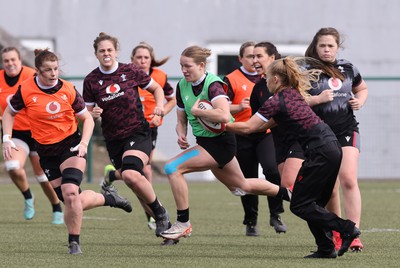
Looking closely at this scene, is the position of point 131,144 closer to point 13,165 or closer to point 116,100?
point 116,100

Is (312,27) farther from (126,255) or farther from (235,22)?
(126,255)

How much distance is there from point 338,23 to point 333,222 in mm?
14843

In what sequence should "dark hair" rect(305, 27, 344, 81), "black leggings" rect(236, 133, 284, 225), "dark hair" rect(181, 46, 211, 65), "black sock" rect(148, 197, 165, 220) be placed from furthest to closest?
"black leggings" rect(236, 133, 284, 225) < "black sock" rect(148, 197, 165, 220) < "dark hair" rect(181, 46, 211, 65) < "dark hair" rect(305, 27, 344, 81)

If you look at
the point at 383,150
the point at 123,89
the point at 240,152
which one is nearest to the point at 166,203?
the point at 240,152

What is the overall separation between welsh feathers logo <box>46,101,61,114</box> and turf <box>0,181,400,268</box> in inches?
45.5

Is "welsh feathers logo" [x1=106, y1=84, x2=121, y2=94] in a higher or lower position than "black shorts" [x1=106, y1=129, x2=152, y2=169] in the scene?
higher

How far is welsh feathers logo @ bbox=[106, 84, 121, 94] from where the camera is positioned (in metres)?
9.48

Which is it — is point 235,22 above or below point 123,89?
below

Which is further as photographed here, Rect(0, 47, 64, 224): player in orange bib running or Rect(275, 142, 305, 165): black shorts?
Rect(0, 47, 64, 224): player in orange bib running

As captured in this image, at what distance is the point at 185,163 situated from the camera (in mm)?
9102

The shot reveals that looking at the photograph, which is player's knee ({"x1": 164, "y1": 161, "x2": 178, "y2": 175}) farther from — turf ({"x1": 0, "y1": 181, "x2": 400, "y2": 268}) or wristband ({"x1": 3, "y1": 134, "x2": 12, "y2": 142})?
wristband ({"x1": 3, "y1": 134, "x2": 12, "y2": 142})

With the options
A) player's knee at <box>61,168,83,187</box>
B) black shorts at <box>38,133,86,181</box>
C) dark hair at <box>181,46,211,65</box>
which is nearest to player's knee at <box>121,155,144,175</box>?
black shorts at <box>38,133,86,181</box>

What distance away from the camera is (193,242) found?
31.0 feet

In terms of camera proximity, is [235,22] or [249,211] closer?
[249,211]
